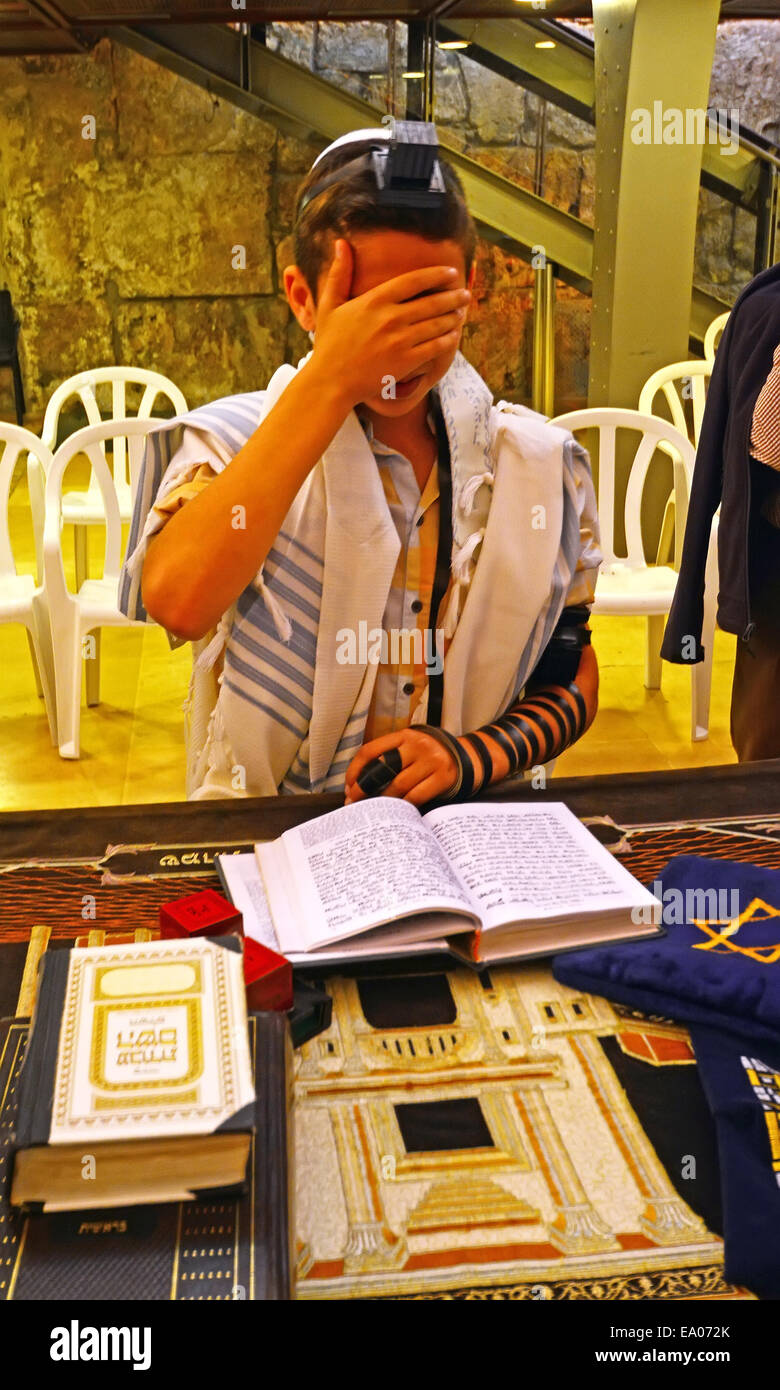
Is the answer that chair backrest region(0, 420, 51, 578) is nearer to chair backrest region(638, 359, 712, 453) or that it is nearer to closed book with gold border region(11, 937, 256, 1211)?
chair backrest region(638, 359, 712, 453)

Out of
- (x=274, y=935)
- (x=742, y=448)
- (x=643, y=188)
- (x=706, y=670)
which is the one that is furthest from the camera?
(x=643, y=188)

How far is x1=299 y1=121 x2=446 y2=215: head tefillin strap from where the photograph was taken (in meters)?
1.29

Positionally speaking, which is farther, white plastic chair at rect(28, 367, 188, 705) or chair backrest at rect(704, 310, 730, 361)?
chair backrest at rect(704, 310, 730, 361)

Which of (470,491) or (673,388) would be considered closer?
(470,491)

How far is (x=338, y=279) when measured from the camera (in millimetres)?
1316

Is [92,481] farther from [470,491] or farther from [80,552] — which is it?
[470,491]

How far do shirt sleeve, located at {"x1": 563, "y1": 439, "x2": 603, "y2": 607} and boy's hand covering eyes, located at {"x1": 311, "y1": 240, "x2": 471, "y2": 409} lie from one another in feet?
1.02

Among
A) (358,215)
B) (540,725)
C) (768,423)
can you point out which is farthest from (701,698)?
(358,215)

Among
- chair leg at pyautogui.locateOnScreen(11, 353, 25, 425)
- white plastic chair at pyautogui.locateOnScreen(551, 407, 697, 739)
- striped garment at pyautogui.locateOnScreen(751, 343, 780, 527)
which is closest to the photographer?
striped garment at pyautogui.locateOnScreen(751, 343, 780, 527)

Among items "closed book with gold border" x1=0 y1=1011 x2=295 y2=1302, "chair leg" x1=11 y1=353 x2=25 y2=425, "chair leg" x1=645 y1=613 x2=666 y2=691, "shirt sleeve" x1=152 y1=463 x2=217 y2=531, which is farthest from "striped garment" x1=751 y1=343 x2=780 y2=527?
"chair leg" x1=11 y1=353 x2=25 y2=425

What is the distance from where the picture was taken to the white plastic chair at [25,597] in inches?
130

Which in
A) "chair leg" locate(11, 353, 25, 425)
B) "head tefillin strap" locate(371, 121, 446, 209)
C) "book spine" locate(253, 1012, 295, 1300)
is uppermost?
"head tefillin strap" locate(371, 121, 446, 209)

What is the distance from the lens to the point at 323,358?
130cm

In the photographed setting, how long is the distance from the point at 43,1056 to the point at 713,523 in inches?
108
